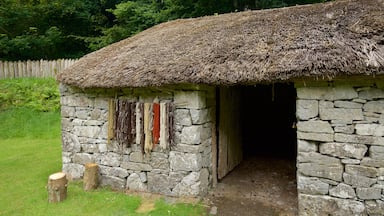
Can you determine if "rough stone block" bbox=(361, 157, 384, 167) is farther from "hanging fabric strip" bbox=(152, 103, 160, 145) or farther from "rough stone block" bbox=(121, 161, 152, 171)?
"rough stone block" bbox=(121, 161, 152, 171)

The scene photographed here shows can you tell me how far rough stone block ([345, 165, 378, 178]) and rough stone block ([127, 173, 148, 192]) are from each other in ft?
11.1

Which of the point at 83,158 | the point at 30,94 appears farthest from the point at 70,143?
the point at 30,94

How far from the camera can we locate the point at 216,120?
619 centimetres

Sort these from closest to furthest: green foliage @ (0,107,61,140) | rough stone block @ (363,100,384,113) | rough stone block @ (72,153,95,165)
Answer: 1. rough stone block @ (363,100,384,113)
2. rough stone block @ (72,153,95,165)
3. green foliage @ (0,107,61,140)

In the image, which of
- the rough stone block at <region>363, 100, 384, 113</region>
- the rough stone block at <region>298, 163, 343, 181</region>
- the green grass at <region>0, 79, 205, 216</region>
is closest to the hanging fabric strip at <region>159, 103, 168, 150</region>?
the green grass at <region>0, 79, 205, 216</region>

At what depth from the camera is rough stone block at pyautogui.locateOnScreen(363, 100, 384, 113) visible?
4270 mm

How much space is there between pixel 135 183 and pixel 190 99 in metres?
1.95

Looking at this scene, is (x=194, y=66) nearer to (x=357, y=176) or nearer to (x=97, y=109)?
(x=97, y=109)

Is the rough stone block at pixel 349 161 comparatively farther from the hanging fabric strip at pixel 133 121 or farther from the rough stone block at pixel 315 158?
the hanging fabric strip at pixel 133 121

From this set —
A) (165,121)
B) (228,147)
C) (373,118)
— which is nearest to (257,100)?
(228,147)

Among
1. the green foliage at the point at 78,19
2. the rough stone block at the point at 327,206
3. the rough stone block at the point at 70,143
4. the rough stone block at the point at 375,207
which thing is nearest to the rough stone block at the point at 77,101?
the rough stone block at the point at 70,143

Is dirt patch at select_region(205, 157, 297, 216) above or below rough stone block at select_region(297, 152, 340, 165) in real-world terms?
below

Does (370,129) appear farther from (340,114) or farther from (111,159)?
(111,159)

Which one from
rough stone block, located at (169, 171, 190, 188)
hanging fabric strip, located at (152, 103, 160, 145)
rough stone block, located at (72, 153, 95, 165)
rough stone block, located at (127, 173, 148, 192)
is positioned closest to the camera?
rough stone block, located at (169, 171, 190, 188)
